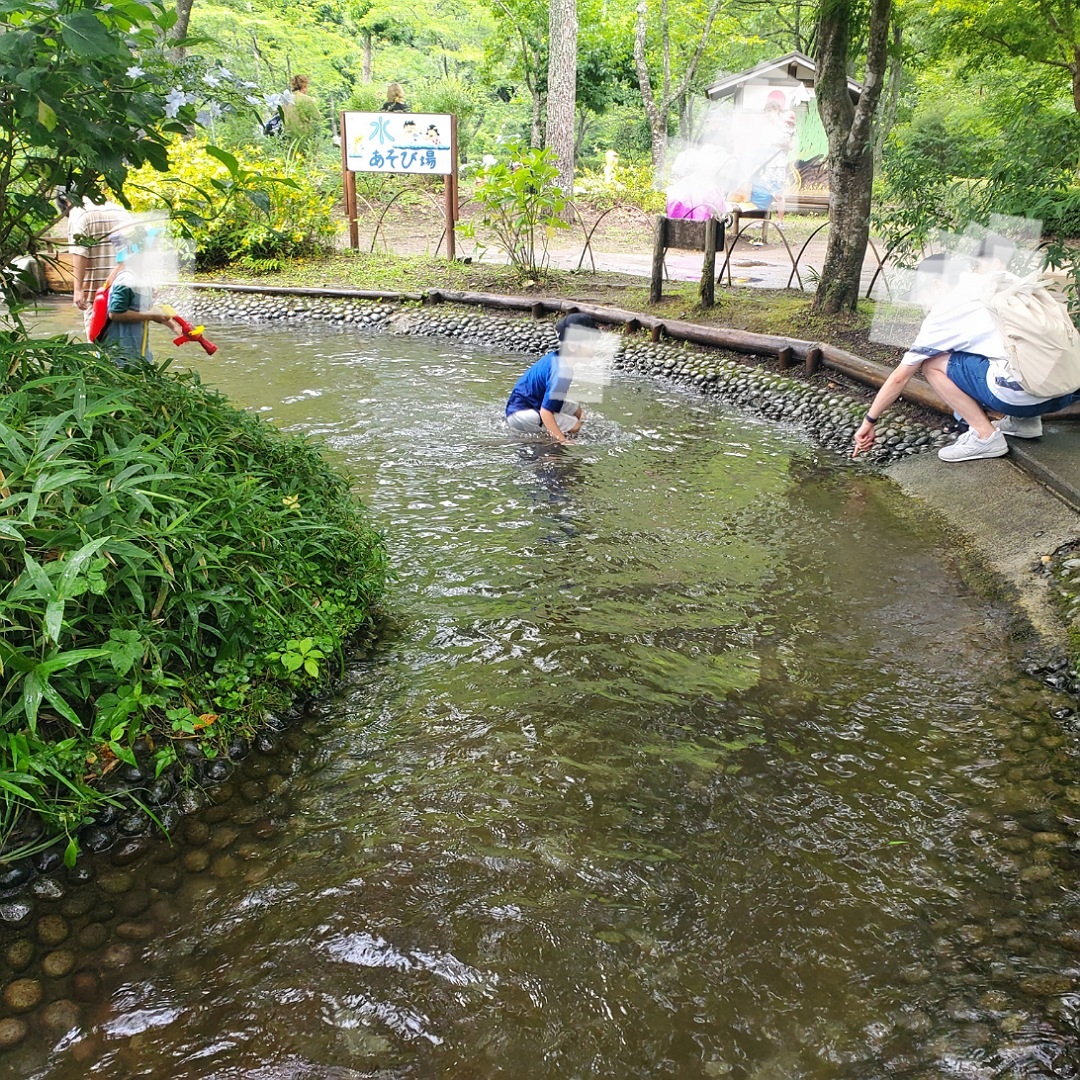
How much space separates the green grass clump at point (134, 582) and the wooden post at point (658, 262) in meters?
7.55

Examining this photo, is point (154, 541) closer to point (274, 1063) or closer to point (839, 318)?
point (274, 1063)

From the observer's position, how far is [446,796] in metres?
3.29

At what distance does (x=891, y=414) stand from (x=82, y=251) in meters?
6.33

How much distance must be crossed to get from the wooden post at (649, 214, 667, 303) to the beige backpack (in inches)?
210

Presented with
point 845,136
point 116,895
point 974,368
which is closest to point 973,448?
point 974,368

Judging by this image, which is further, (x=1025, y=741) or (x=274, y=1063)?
(x=1025, y=741)

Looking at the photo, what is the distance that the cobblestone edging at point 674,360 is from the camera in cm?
731

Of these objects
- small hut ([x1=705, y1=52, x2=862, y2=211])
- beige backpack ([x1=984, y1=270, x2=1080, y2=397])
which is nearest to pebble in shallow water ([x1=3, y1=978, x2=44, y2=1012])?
beige backpack ([x1=984, y1=270, x2=1080, y2=397])

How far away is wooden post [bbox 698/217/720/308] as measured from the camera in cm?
1004

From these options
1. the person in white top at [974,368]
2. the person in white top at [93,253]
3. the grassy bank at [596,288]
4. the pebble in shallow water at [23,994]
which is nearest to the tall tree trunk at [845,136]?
the grassy bank at [596,288]

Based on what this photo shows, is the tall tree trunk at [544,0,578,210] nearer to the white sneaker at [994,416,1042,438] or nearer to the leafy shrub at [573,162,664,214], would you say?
the leafy shrub at [573,162,664,214]

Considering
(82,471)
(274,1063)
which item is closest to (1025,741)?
(274,1063)

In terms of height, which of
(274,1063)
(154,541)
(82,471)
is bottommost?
(274,1063)

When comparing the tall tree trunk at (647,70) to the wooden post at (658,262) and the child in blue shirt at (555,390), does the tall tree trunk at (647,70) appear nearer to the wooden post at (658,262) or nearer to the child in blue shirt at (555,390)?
the wooden post at (658,262)
